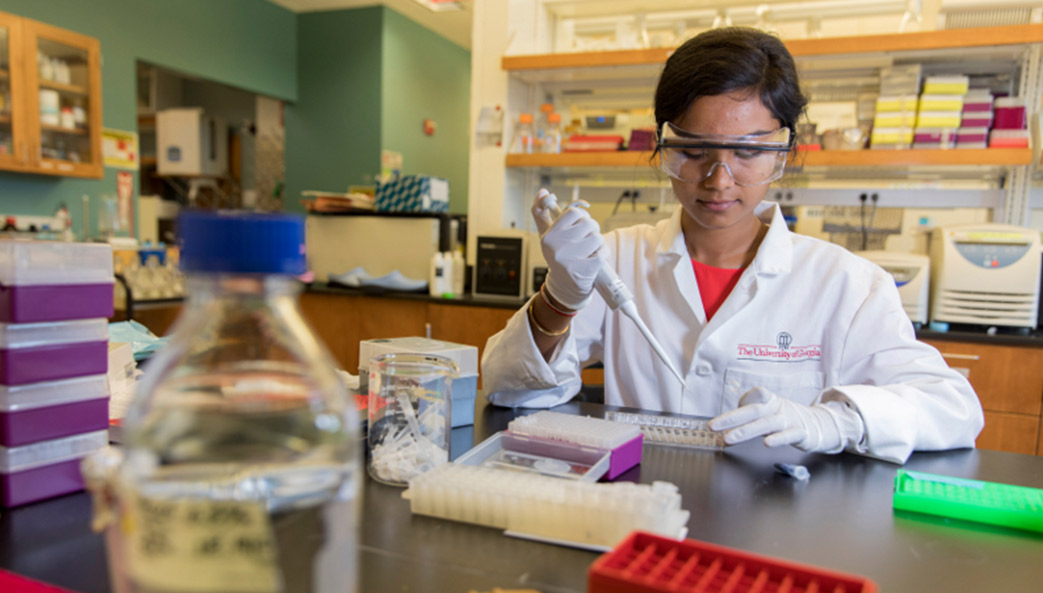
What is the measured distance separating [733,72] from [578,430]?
883 mm

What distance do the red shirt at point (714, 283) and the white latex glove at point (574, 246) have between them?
46 centimetres

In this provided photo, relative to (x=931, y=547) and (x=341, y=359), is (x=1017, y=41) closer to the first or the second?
(x=931, y=547)

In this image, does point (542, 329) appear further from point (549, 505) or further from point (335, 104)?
point (335, 104)

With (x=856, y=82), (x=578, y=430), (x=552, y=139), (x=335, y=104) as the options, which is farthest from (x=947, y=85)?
(x=335, y=104)

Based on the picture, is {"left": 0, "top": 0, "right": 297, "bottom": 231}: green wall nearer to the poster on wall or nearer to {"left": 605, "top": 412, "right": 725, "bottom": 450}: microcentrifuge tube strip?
the poster on wall

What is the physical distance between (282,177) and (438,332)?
368 centimetres

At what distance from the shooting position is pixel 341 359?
12.6ft

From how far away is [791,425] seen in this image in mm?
1049

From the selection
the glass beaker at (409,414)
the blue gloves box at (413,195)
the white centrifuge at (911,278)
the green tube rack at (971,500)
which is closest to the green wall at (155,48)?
the blue gloves box at (413,195)

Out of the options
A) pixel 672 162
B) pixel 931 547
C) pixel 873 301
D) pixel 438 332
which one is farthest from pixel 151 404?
pixel 438 332

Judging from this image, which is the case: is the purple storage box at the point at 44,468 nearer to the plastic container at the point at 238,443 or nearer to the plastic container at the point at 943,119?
the plastic container at the point at 238,443

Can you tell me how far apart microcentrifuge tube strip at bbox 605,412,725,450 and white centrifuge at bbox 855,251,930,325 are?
2.22 meters

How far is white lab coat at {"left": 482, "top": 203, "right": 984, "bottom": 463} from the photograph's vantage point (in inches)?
52.6

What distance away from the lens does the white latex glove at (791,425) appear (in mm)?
1017
